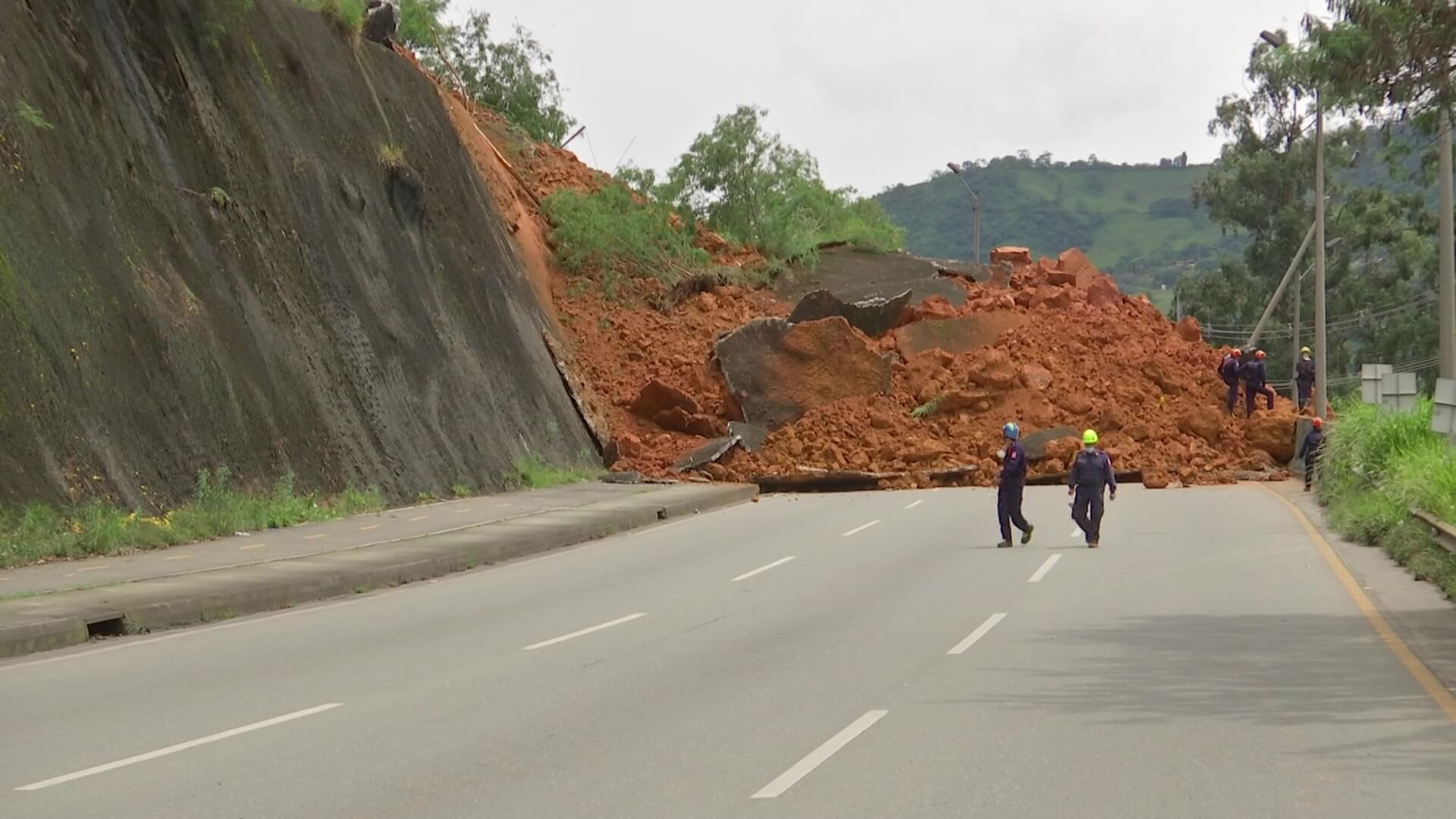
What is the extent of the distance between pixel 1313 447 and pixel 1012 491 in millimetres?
13662

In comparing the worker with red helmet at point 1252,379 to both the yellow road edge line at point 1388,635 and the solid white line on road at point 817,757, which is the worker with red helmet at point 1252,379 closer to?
the yellow road edge line at point 1388,635

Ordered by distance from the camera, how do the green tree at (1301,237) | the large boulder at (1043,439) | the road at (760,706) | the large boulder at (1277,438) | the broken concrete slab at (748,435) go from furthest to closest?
the green tree at (1301,237)
the large boulder at (1277,438)
the broken concrete slab at (748,435)
the large boulder at (1043,439)
the road at (760,706)

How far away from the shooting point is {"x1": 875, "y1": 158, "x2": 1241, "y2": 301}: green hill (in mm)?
150375

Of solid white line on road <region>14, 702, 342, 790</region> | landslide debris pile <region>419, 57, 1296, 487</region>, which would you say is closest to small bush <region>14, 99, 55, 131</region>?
solid white line on road <region>14, 702, 342, 790</region>

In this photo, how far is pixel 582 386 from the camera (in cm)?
3925

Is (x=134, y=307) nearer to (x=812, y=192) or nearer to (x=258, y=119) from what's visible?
(x=258, y=119)

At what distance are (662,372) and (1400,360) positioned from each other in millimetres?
36714

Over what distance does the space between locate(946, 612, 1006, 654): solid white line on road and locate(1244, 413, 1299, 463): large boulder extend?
25.0 metres

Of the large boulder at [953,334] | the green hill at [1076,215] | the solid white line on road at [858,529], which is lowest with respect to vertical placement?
the solid white line on road at [858,529]

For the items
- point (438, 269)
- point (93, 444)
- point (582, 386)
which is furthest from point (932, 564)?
point (582, 386)

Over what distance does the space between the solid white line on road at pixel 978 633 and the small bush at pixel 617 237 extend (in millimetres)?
31937

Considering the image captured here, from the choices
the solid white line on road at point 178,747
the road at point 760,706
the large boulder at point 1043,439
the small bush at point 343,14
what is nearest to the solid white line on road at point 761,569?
the road at point 760,706

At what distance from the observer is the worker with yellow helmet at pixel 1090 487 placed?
69.7ft

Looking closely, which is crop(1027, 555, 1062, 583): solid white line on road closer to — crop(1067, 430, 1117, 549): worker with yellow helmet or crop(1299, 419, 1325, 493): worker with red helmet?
crop(1067, 430, 1117, 549): worker with yellow helmet
